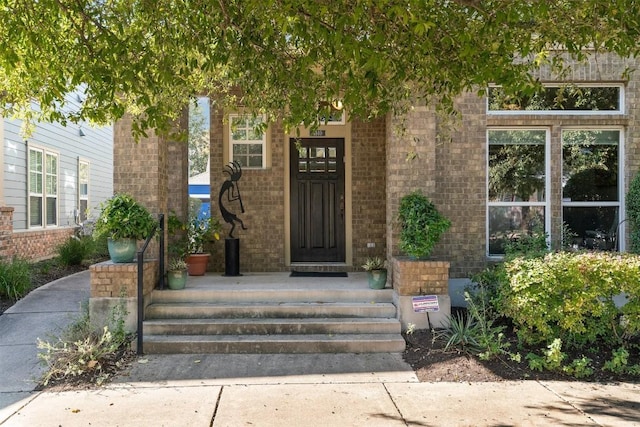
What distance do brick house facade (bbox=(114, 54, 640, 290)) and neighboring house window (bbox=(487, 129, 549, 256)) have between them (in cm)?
10

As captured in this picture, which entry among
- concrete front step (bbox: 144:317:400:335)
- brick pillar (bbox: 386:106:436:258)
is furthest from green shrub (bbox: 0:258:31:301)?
brick pillar (bbox: 386:106:436:258)

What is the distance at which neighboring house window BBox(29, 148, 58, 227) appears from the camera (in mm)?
12094

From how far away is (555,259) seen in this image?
566cm

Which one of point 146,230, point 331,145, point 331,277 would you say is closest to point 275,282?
point 331,277

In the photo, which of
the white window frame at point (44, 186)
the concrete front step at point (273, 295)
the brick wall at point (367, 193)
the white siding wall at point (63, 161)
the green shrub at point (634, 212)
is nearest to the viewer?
the concrete front step at point (273, 295)

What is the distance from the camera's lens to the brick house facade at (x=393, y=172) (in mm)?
6816

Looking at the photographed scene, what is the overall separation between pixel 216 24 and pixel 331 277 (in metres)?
4.43

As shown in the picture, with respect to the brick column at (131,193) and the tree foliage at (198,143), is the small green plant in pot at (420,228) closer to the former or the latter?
the brick column at (131,193)

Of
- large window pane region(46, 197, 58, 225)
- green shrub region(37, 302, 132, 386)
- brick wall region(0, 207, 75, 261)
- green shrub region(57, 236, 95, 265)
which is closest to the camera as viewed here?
green shrub region(37, 302, 132, 386)

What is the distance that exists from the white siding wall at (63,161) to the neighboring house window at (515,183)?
27.3 feet

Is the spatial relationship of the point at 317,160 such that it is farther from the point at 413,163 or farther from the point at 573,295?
the point at 573,295

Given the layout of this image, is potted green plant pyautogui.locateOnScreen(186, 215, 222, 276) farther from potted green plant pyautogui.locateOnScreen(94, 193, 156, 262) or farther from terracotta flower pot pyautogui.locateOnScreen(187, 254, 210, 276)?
potted green plant pyautogui.locateOnScreen(94, 193, 156, 262)

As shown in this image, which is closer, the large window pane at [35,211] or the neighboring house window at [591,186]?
the neighboring house window at [591,186]

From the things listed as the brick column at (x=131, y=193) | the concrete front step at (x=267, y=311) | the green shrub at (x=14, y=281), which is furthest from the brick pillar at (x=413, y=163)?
the green shrub at (x=14, y=281)
